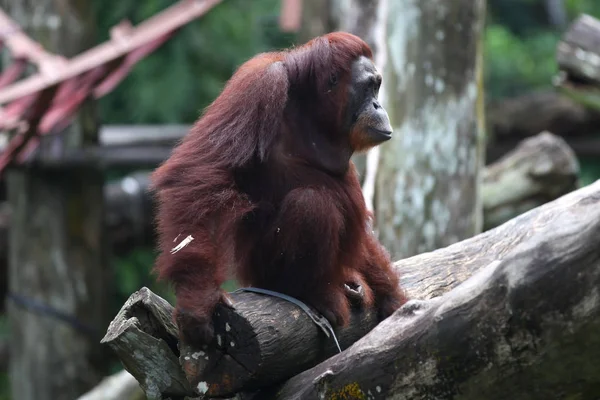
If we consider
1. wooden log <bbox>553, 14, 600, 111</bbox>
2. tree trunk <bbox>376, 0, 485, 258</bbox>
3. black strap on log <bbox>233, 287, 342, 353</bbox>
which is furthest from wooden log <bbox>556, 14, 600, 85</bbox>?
black strap on log <bbox>233, 287, 342, 353</bbox>

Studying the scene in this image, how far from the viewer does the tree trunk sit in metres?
5.02

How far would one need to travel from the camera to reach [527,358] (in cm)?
217

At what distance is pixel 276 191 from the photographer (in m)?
3.15

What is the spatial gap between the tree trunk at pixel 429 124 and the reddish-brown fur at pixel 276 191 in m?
1.66

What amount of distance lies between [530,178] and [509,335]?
4031 millimetres

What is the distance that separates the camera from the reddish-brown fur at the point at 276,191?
2902mm

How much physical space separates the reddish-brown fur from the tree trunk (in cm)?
166

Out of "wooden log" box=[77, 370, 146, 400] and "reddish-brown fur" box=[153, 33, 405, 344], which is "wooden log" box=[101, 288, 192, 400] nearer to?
"reddish-brown fur" box=[153, 33, 405, 344]

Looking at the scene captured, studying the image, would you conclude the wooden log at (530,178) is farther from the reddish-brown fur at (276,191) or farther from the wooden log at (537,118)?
the reddish-brown fur at (276,191)

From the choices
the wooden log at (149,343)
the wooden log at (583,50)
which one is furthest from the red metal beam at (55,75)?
the wooden log at (149,343)

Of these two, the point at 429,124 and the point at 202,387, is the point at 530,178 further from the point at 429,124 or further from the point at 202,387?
the point at 202,387

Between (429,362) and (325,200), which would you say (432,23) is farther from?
(429,362)

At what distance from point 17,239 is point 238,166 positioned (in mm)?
4320

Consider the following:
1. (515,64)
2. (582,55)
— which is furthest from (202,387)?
(515,64)
